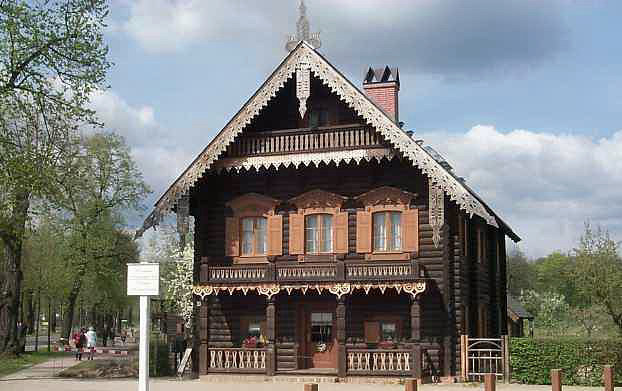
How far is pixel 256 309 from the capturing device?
29828 mm

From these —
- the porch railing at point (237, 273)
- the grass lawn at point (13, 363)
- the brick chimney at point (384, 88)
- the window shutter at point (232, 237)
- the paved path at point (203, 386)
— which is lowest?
the grass lawn at point (13, 363)

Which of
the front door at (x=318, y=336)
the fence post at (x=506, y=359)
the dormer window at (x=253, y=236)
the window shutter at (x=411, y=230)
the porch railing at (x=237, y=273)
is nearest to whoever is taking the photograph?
the fence post at (x=506, y=359)

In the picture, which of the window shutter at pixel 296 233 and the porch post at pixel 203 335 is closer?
the porch post at pixel 203 335

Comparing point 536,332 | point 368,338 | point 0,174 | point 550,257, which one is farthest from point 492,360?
point 550,257

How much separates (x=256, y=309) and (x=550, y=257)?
11499 centimetres

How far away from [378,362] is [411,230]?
4.30 metres

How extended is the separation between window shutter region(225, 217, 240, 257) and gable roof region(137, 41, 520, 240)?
2058 millimetres

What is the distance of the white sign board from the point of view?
43.5 ft

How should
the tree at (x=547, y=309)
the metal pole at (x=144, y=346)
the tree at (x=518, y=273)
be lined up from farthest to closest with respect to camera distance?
the tree at (x=518, y=273) < the tree at (x=547, y=309) < the metal pole at (x=144, y=346)

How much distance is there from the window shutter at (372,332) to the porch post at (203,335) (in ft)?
17.5

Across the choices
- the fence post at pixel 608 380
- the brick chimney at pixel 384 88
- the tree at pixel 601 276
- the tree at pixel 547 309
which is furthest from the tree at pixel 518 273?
the fence post at pixel 608 380

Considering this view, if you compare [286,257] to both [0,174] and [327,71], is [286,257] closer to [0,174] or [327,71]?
[327,71]

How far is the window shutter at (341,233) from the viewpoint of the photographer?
28.7m

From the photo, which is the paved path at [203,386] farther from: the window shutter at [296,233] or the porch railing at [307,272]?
the window shutter at [296,233]
